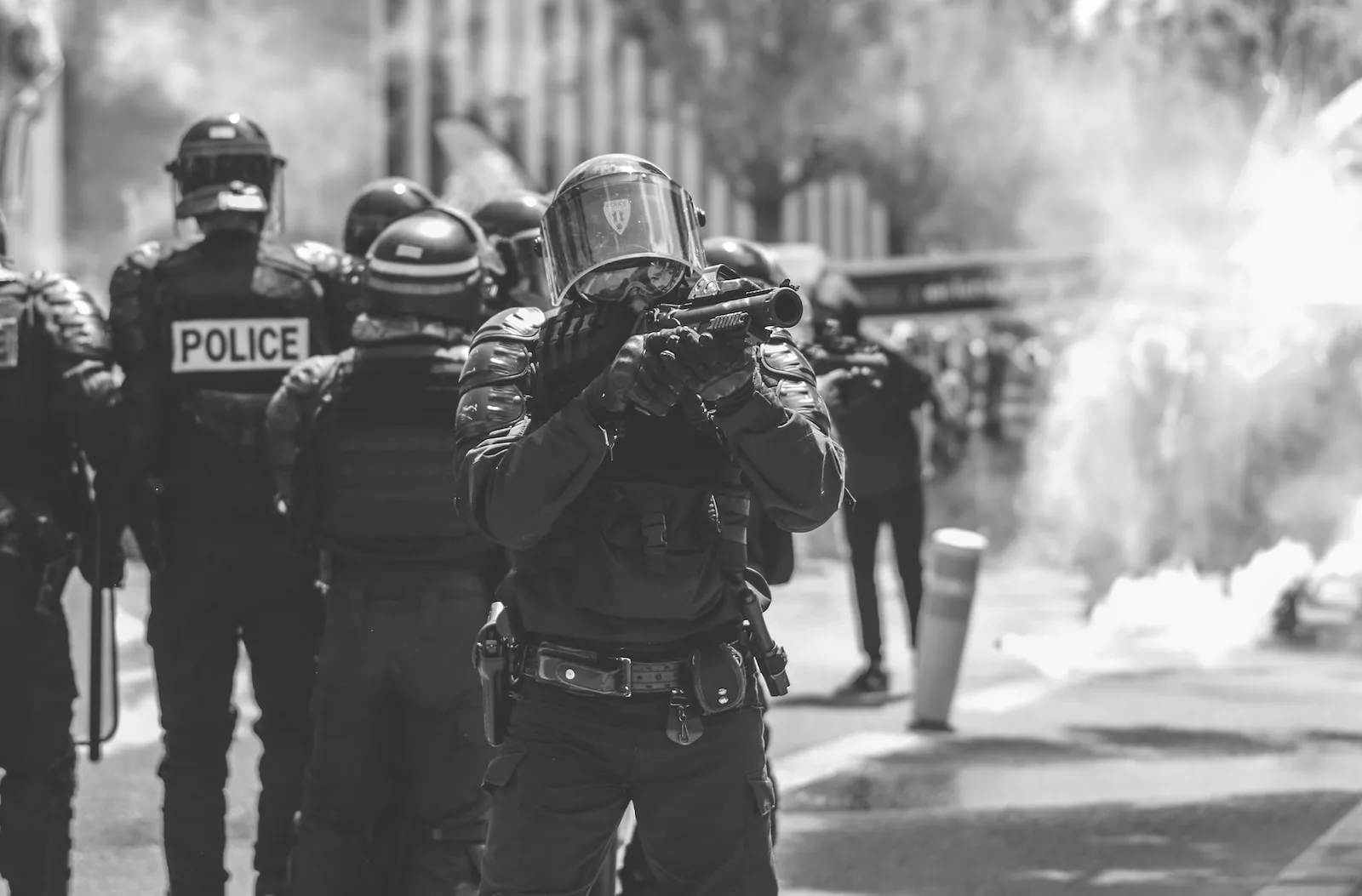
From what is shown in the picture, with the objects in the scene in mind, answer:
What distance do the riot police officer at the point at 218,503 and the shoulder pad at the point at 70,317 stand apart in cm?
15

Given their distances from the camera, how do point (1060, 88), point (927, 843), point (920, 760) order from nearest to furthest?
point (927, 843), point (920, 760), point (1060, 88)

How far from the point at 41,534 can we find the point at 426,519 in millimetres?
1016

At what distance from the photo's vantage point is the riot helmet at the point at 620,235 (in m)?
3.50

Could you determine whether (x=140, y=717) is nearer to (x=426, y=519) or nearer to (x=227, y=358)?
(x=227, y=358)

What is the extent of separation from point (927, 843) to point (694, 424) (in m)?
3.50

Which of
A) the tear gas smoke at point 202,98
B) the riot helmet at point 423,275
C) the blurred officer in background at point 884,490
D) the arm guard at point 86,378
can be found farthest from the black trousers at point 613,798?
the tear gas smoke at point 202,98

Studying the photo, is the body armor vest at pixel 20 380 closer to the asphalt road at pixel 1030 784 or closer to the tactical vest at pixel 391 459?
the tactical vest at pixel 391 459

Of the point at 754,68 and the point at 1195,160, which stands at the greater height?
the point at 754,68

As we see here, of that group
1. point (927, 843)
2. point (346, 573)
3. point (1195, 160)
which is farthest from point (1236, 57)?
point (346, 573)

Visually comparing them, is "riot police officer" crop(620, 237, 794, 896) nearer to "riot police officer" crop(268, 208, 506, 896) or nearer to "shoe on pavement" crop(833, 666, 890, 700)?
"riot police officer" crop(268, 208, 506, 896)

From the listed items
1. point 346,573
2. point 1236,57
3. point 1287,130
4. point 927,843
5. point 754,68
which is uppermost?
point 754,68

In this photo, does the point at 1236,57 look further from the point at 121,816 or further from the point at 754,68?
the point at 754,68

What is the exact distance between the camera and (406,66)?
50312 mm

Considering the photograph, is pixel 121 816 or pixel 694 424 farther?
pixel 121 816
